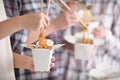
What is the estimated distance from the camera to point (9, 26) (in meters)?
0.94

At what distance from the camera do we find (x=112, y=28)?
5.16 ft

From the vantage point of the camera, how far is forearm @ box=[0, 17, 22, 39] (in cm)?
93

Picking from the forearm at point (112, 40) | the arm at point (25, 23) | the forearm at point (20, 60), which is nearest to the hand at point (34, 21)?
the arm at point (25, 23)

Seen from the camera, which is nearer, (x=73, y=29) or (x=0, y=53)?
(x=0, y=53)

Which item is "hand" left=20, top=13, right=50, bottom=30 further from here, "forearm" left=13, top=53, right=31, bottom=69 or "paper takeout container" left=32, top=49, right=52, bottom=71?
"forearm" left=13, top=53, right=31, bottom=69

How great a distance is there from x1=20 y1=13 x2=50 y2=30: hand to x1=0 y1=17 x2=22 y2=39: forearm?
18 millimetres

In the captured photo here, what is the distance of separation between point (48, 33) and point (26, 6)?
134 millimetres

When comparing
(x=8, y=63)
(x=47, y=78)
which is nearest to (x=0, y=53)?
(x=8, y=63)

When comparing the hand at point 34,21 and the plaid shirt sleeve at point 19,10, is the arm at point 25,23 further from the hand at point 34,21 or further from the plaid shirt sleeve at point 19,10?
the plaid shirt sleeve at point 19,10

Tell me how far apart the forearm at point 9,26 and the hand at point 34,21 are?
2 cm

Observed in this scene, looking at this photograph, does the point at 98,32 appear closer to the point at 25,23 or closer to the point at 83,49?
the point at 83,49

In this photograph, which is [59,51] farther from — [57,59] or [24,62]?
[24,62]

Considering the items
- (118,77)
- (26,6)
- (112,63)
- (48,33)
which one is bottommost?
(112,63)

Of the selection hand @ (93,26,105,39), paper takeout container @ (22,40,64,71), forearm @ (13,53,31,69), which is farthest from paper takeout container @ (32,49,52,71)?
hand @ (93,26,105,39)
